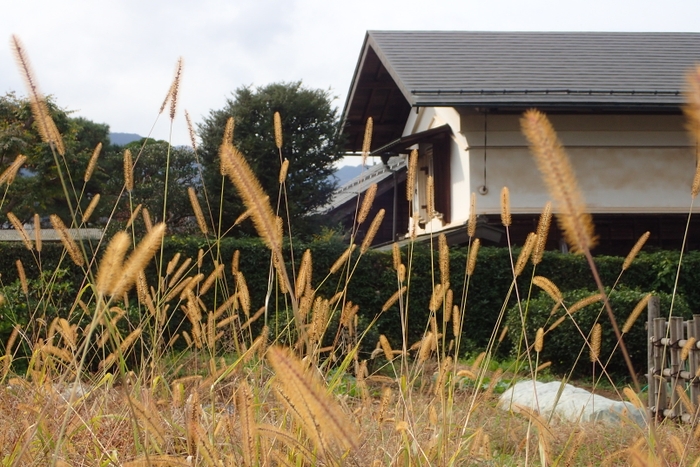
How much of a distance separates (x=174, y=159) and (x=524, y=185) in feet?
34.6

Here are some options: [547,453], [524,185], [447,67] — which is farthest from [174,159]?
[547,453]

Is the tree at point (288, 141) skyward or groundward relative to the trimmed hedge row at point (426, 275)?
skyward

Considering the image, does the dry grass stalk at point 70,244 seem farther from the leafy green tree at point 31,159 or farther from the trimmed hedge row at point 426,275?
the leafy green tree at point 31,159

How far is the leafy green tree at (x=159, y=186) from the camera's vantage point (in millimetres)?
19156

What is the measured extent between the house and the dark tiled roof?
1.2 inches

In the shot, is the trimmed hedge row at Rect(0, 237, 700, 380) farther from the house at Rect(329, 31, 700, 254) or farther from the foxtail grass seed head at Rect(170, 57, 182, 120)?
the foxtail grass seed head at Rect(170, 57, 182, 120)

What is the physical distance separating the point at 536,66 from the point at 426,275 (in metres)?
6.07

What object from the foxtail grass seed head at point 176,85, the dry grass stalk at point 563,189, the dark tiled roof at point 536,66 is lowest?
the dry grass stalk at point 563,189

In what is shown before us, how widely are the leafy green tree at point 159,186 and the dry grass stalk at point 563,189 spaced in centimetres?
1724

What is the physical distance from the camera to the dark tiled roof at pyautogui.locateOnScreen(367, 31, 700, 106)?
13367 mm

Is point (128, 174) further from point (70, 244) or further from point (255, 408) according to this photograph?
point (255, 408)

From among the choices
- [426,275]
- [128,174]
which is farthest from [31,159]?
[128,174]

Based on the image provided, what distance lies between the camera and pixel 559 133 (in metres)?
13.8

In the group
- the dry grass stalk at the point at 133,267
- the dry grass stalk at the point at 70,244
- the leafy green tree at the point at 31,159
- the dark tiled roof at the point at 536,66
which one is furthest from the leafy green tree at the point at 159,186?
the dry grass stalk at the point at 133,267
